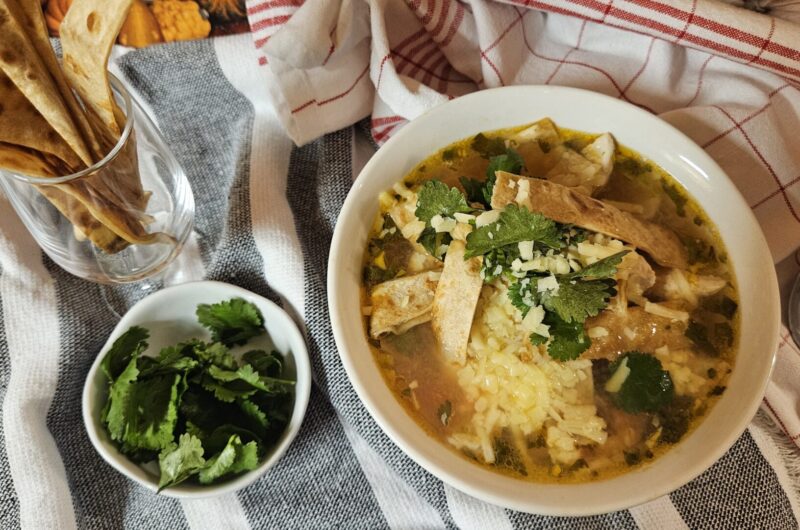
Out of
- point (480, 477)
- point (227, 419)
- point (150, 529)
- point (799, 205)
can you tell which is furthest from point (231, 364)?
point (799, 205)

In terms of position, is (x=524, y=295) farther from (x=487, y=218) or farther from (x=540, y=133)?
(x=540, y=133)

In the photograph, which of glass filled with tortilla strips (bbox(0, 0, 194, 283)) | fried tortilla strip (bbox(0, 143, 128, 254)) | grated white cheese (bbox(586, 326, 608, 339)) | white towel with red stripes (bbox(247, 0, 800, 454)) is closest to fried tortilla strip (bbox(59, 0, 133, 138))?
glass filled with tortilla strips (bbox(0, 0, 194, 283))

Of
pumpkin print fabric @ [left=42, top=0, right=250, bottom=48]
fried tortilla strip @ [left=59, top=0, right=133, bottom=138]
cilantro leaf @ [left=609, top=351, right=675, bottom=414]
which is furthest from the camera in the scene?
pumpkin print fabric @ [left=42, top=0, right=250, bottom=48]

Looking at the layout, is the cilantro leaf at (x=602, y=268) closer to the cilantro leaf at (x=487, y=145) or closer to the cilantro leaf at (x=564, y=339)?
the cilantro leaf at (x=564, y=339)

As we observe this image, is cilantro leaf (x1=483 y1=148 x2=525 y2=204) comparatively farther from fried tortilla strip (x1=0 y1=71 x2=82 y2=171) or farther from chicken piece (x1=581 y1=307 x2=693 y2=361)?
fried tortilla strip (x1=0 y1=71 x2=82 y2=171)

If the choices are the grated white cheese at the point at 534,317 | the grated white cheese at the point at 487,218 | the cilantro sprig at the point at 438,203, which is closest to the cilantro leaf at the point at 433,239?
the cilantro sprig at the point at 438,203

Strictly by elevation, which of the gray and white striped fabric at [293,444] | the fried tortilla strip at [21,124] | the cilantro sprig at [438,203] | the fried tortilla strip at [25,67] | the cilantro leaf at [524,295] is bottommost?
the gray and white striped fabric at [293,444]

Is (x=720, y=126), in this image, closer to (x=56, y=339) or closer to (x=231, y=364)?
(x=231, y=364)
